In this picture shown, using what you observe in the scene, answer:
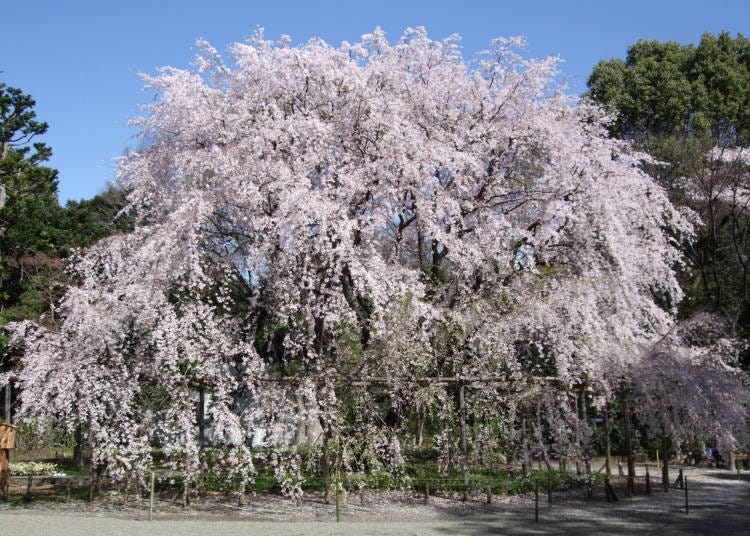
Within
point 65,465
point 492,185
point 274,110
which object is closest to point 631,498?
point 492,185

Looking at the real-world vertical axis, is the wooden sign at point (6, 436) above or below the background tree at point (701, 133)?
below

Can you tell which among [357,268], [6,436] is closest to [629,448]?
[357,268]

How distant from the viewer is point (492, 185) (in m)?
14.1

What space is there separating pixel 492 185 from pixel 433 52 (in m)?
3.38

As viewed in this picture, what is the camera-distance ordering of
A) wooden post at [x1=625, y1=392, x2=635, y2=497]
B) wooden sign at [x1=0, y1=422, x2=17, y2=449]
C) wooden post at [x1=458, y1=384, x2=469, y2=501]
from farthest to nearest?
wooden sign at [x1=0, y1=422, x2=17, y2=449] < wooden post at [x1=625, y1=392, x2=635, y2=497] < wooden post at [x1=458, y1=384, x2=469, y2=501]

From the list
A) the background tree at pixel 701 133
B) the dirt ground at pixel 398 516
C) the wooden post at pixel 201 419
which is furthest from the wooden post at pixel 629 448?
the background tree at pixel 701 133

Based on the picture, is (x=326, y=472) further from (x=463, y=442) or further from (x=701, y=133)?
(x=701, y=133)

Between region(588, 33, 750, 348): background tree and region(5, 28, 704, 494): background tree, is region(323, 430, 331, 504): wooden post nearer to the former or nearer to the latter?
region(5, 28, 704, 494): background tree

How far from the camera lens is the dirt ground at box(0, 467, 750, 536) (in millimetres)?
10000

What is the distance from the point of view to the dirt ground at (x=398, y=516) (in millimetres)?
10000

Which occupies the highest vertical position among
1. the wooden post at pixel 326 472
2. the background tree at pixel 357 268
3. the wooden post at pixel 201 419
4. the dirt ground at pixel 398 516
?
the background tree at pixel 357 268

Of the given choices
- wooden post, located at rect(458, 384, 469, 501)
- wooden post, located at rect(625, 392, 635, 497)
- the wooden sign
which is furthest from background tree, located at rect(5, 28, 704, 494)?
the wooden sign

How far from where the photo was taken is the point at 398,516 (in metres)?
11.3

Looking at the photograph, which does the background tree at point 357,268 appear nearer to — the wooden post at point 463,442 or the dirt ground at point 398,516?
the wooden post at point 463,442
